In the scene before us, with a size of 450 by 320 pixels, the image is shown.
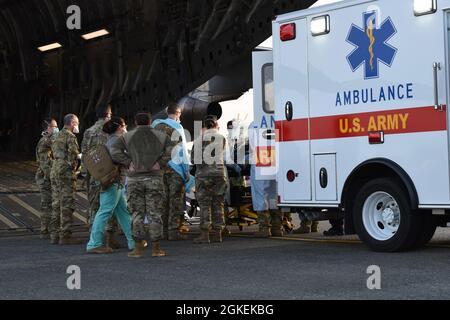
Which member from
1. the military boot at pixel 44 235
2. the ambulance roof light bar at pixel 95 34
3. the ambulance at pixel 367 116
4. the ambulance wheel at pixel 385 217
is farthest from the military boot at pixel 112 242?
the ambulance roof light bar at pixel 95 34

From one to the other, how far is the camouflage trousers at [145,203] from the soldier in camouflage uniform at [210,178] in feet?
5.69

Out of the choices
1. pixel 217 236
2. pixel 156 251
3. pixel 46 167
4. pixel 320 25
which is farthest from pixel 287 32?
pixel 46 167

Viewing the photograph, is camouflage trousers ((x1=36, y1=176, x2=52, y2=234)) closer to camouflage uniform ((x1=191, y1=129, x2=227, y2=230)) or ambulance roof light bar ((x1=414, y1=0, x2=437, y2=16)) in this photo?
camouflage uniform ((x1=191, y1=129, x2=227, y2=230))

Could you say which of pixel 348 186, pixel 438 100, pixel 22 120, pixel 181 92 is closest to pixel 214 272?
pixel 348 186

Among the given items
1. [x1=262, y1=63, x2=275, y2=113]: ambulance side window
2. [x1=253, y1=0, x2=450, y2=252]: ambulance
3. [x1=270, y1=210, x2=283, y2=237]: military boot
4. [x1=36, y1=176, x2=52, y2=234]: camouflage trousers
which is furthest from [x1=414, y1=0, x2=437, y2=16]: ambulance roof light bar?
[x1=36, y1=176, x2=52, y2=234]: camouflage trousers

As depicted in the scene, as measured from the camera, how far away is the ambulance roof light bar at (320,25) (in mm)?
10609

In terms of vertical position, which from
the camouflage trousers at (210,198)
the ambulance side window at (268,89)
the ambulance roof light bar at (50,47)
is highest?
the ambulance roof light bar at (50,47)

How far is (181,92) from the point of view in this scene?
22.8m

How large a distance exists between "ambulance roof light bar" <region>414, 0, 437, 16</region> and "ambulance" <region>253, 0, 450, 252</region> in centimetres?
1

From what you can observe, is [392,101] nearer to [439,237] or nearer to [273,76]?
[273,76]

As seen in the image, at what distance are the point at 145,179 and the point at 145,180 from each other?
0.01 m

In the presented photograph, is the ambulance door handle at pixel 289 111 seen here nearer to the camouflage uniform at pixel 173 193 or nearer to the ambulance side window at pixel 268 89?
the ambulance side window at pixel 268 89

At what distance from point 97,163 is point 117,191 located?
0.53 meters

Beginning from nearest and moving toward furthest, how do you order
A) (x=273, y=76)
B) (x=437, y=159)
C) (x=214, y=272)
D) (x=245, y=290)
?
(x=245, y=290)
(x=214, y=272)
(x=437, y=159)
(x=273, y=76)
